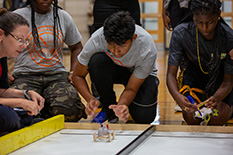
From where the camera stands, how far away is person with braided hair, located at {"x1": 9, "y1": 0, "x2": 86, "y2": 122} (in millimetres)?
2424

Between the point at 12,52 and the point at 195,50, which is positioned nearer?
the point at 12,52

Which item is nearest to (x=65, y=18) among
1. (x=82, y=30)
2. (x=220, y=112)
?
(x=220, y=112)

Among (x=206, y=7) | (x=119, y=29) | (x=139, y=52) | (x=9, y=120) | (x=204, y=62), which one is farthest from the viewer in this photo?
(x=204, y=62)

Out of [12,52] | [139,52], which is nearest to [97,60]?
[139,52]

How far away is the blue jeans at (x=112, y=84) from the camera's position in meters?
2.31

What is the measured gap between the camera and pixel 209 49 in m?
2.24

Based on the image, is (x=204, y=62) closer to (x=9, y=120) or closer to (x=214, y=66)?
(x=214, y=66)

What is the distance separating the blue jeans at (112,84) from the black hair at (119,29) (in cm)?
39

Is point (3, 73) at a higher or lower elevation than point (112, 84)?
higher

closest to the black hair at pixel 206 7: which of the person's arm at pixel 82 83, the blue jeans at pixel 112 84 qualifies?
the blue jeans at pixel 112 84

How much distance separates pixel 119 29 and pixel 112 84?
58cm

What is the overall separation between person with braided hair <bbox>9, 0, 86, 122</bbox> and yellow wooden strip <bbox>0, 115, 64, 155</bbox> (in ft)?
1.46

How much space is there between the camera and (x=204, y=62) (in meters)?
2.27

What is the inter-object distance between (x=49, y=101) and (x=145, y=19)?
25.2 feet
